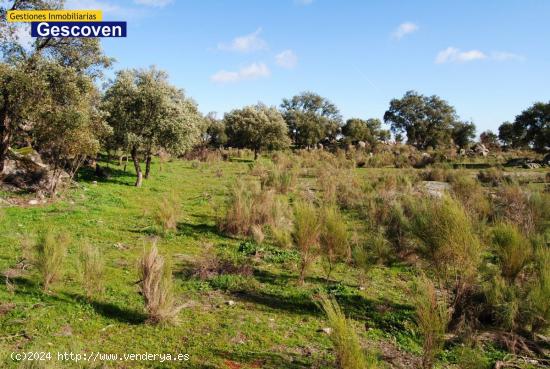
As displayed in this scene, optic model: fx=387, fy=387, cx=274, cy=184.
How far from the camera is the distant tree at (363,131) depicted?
2253 inches

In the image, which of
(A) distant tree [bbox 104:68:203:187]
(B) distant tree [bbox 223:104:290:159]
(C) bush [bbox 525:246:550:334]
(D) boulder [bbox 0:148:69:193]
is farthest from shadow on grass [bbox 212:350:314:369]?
(B) distant tree [bbox 223:104:290:159]

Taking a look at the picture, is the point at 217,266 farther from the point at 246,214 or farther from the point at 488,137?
the point at 488,137

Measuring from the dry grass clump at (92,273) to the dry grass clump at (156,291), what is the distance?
29.6 inches

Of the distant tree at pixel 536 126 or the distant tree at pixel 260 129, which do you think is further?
the distant tree at pixel 260 129

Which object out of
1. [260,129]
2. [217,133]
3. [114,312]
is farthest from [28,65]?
[217,133]

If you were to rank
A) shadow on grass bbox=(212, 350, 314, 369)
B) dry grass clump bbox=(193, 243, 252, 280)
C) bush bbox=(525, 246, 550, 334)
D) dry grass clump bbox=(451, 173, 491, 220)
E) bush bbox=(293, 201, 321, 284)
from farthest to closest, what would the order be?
dry grass clump bbox=(451, 173, 491, 220) < bush bbox=(293, 201, 321, 284) < dry grass clump bbox=(193, 243, 252, 280) < bush bbox=(525, 246, 550, 334) < shadow on grass bbox=(212, 350, 314, 369)

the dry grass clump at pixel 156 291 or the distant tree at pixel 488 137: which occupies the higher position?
the distant tree at pixel 488 137

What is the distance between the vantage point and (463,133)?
185 feet

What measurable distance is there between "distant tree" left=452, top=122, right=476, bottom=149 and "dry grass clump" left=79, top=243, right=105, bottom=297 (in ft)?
187

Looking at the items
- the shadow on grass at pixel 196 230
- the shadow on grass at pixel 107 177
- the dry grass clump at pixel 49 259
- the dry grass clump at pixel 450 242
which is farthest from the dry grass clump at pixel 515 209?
the shadow on grass at pixel 107 177

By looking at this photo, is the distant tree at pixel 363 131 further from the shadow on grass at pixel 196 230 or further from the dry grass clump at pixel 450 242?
the dry grass clump at pixel 450 242

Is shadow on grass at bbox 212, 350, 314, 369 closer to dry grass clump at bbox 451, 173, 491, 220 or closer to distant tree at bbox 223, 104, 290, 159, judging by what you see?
dry grass clump at bbox 451, 173, 491, 220

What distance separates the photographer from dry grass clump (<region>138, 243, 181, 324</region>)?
565 centimetres

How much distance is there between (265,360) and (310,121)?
168ft
